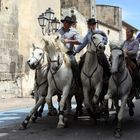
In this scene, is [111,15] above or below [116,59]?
above

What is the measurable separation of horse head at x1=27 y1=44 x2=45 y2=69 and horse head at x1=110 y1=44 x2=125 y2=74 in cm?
194

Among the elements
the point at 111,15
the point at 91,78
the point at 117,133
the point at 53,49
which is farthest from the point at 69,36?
the point at 111,15

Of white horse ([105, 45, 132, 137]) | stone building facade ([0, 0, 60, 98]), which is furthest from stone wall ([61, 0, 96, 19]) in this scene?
white horse ([105, 45, 132, 137])

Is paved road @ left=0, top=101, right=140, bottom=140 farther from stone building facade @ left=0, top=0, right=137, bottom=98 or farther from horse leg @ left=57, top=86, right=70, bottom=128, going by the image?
stone building facade @ left=0, top=0, right=137, bottom=98

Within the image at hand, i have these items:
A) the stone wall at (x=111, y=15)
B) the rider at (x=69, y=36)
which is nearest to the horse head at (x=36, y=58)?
the rider at (x=69, y=36)

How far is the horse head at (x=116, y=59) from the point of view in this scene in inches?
383

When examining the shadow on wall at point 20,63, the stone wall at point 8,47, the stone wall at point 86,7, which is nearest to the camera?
the stone wall at point 8,47

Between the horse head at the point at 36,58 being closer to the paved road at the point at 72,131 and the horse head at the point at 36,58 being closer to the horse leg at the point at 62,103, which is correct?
the horse leg at the point at 62,103

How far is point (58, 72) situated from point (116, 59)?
1.51 meters

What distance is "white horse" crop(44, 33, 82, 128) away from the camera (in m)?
10.4

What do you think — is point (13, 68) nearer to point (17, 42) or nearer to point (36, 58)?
point (17, 42)

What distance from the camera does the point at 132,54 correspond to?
11.4 metres

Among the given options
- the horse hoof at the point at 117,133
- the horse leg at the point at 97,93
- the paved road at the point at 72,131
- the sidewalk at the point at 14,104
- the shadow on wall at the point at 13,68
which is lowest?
the sidewalk at the point at 14,104

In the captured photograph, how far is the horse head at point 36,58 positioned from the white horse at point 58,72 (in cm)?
46
